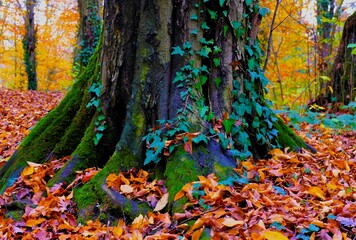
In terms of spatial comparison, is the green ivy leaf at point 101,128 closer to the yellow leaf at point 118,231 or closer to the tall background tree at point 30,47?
the yellow leaf at point 118,231

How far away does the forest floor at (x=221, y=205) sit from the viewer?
207 centimetres

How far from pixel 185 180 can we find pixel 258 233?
2.52 feet

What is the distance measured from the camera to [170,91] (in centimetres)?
307

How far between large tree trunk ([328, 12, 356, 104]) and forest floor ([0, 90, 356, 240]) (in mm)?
4839

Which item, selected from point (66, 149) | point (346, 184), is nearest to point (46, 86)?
point (66, 149)

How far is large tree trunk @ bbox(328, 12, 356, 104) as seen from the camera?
759 cm

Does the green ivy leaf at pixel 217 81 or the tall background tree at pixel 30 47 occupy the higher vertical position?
the tall background tree at pixel 30 47

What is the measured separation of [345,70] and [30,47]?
566 inches

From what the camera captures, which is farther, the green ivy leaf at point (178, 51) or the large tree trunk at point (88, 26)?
the large tree trunk at point (88, 26)

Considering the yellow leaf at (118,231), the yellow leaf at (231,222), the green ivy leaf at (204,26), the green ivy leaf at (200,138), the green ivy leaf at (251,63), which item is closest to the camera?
the yellow leaf at (231,222)

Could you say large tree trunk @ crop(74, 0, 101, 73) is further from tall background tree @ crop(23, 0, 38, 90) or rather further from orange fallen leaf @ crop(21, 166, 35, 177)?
orange fallen leaf @ crop(21, 166, 35, 177)

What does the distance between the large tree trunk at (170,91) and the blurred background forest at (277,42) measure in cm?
193

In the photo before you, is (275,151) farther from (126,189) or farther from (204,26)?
(126,189)

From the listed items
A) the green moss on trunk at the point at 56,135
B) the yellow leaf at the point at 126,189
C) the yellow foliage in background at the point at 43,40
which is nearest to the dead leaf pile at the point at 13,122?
the green moss on trunk at the point at 56,135
